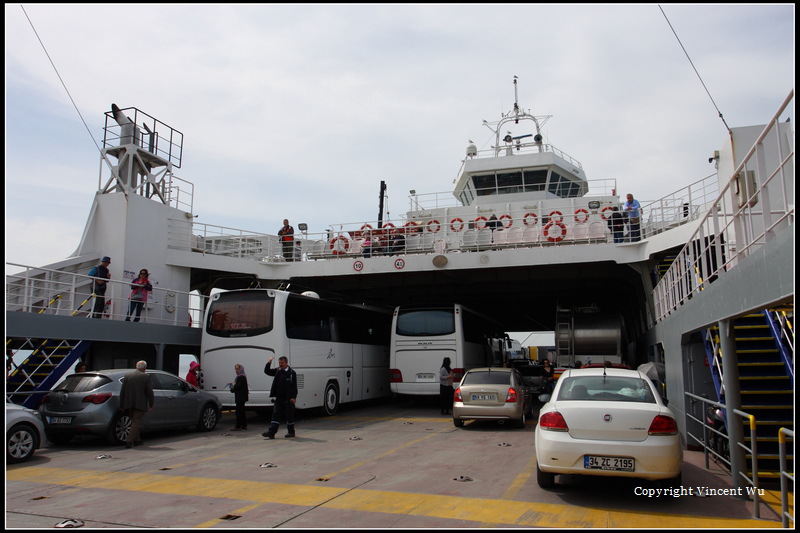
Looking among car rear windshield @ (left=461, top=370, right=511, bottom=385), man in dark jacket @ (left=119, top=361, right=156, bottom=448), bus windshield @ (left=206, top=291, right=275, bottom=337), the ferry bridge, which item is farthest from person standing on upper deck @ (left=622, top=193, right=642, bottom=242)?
man in dark jacket @ (left=119, top=361, right=156, bottom=448)

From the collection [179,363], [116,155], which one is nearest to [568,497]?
[179,363]

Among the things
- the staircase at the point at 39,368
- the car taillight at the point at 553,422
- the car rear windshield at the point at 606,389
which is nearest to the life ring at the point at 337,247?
the staircase at the point at 39,368

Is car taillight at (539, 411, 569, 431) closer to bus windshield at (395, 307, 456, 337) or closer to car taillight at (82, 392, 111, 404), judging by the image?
car taillight at (82, 392, 111, 404)

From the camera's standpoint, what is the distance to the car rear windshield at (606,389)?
23.5ft

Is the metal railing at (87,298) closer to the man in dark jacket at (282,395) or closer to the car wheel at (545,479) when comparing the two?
the man in dark jacket at (282,395)

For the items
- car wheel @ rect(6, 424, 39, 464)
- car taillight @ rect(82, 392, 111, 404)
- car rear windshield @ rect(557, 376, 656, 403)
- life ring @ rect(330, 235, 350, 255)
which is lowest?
car wheel @ rect(6, 424, 39, 464)

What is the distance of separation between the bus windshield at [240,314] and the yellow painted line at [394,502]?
6522 mm

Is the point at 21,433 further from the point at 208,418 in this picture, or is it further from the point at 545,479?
the point at 545,479

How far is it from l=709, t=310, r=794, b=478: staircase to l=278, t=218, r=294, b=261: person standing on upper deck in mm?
16349

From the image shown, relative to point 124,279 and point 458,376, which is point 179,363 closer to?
point 124,279

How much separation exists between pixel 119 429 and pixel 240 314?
4.52 meters

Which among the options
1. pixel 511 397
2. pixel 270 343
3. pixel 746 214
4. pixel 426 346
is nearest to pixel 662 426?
pixel 746 214

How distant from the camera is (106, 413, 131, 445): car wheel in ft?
36.4

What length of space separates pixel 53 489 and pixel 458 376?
472 inches
